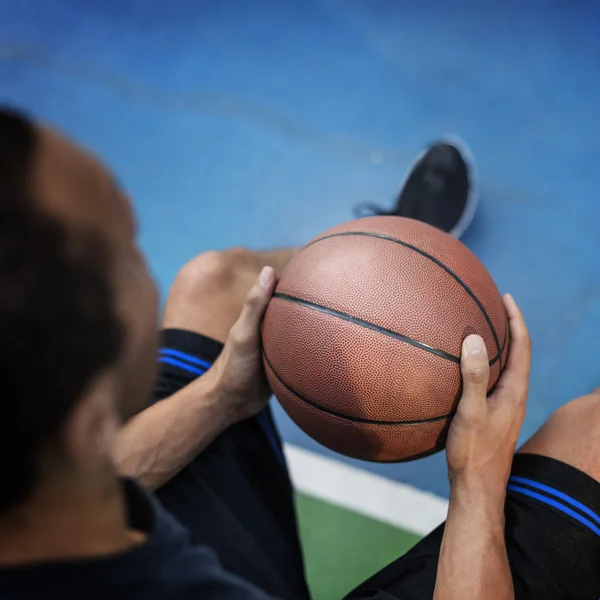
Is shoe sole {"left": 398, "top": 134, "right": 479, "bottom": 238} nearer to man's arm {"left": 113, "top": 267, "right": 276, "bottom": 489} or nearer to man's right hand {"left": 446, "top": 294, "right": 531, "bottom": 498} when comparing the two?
man's right hand {"left": 446, "top": 294, "right": 531, "bottom": 498}

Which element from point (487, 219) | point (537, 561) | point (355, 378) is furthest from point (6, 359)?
point (487, 219)

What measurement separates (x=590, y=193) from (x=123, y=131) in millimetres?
1665

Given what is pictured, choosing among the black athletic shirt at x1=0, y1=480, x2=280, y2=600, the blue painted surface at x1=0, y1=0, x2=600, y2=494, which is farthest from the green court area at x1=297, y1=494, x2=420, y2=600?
the black athletic shirt at x1=0, y1=480, x2=280, y2=600

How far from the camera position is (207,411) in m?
1.17

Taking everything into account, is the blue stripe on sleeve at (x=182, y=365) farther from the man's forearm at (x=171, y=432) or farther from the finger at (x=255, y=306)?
the finger at (x=255, y=306)

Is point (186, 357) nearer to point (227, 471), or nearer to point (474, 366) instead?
point (227, 471)

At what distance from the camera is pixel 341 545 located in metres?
1.50

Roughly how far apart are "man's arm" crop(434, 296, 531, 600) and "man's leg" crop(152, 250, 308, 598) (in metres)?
0.29

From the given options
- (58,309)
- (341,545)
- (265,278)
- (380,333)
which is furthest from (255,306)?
(341,545)

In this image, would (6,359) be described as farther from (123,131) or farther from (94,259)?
(123,131)

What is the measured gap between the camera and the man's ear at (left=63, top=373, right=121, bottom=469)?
1.66ft

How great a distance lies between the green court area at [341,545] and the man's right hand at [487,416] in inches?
19.8

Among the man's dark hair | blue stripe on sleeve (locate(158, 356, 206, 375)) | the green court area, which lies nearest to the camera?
the man's dark hair

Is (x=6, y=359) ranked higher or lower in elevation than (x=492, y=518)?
higher
